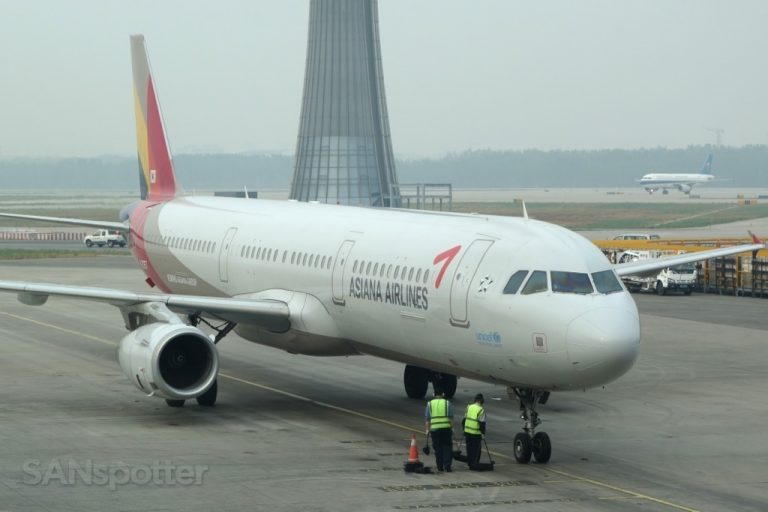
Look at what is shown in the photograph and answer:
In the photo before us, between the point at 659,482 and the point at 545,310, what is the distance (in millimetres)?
3430

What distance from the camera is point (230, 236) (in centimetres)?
3353

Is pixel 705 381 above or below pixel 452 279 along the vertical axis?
below

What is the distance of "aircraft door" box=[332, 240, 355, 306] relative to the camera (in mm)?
27562

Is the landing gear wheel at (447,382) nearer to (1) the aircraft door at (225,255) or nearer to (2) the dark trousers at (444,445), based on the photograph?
(1) the aircraft door at (225,255)

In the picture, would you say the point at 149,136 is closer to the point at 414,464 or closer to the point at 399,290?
the point at 399,290

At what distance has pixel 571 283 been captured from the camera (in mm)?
22062

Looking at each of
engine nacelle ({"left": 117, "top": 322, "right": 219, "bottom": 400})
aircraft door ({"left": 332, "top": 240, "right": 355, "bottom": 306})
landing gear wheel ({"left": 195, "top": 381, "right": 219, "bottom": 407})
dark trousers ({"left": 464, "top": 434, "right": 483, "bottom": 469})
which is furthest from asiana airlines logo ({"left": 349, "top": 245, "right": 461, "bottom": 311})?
landing gear wheel ({"left": 195, "top": 381, "right": 219, "bottom": 407})

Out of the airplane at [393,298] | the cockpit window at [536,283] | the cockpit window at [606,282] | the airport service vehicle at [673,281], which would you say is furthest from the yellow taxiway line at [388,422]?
the airport service vehicle at [673,281]

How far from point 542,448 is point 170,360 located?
353 inches

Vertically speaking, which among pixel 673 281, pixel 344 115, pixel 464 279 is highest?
pixel 344 115

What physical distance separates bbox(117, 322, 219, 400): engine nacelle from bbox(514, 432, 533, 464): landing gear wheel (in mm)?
7342

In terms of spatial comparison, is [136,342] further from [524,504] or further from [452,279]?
[524,504]

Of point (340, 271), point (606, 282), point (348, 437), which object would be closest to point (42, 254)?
point (340, 271)

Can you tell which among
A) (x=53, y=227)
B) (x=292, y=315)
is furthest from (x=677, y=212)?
(x=292, y=315)
